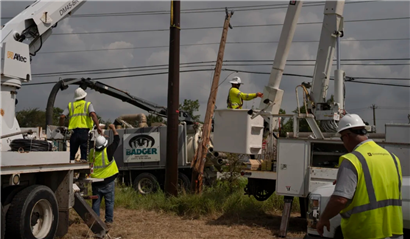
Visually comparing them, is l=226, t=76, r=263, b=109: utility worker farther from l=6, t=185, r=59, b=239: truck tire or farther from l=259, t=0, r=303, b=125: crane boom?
l=6, t=185, r=59, b=239: truck tire

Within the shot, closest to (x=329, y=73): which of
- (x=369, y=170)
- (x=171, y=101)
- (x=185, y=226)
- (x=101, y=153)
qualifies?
(x=171, y=101)

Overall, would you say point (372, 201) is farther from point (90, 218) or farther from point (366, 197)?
point (90, 218)

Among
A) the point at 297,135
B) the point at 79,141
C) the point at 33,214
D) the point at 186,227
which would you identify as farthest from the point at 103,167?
the point at 297,135

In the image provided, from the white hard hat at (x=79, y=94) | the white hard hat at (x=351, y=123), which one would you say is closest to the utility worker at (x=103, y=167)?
the white hard hat at (x=79, y=94)

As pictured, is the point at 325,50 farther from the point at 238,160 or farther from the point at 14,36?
the point at 14,36

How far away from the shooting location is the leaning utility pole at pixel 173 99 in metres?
12.3

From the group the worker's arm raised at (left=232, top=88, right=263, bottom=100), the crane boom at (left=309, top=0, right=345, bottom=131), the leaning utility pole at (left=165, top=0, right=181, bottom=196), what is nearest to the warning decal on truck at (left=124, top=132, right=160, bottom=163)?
the leaning utility pole at (left=165, top=0, right=181, bottom=196)

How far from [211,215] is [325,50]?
460cm

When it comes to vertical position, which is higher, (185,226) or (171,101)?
A: (171,101)

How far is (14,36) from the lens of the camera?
8.72 metres

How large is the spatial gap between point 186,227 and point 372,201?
6478mm

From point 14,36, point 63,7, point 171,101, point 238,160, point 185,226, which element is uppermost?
point 63,7

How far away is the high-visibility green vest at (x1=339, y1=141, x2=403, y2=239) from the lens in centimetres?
373

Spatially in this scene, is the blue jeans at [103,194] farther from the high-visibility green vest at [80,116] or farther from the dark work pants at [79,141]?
the high-visibility green vest at [80,116]
